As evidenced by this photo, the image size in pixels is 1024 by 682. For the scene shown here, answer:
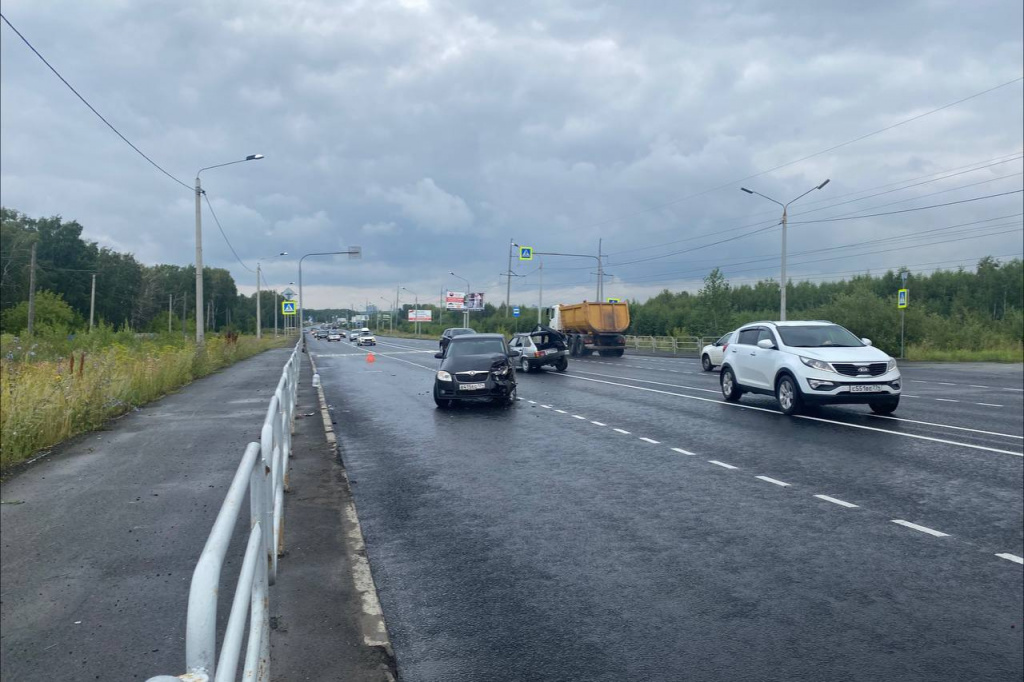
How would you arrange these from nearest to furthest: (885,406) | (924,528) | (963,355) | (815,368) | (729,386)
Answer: (924,528)
(815,368)
(885,406)
(729,386)
(963,355)

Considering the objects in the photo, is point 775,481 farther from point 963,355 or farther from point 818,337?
point 963,355

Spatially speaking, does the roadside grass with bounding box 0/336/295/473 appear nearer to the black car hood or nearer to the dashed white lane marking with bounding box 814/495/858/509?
the black car hood

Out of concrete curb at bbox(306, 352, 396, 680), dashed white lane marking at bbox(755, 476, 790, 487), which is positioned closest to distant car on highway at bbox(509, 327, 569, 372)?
dashed white lane marking at bbox(755, 476, 790, 487)

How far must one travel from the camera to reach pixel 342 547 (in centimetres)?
628

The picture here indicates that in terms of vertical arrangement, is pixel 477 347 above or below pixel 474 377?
above

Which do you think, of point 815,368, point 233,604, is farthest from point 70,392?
point 815,368

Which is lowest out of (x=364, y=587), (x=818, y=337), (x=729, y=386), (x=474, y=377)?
(x=364, y=587)

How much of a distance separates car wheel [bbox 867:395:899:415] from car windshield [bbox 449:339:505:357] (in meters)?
8.16

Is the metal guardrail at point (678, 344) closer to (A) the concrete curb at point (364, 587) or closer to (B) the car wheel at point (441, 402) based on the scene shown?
(B) the car wheel at point (441, 402)

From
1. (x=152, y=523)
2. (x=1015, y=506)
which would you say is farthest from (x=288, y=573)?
(x=1015, y=506)

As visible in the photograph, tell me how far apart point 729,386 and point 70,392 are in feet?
44.3

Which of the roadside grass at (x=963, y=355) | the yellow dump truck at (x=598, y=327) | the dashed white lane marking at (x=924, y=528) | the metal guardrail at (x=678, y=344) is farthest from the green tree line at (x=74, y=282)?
the dashed white lane marking at (x=924, y=528)

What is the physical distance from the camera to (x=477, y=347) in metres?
18.8

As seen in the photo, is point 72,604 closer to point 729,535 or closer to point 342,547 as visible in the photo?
point 342,547
